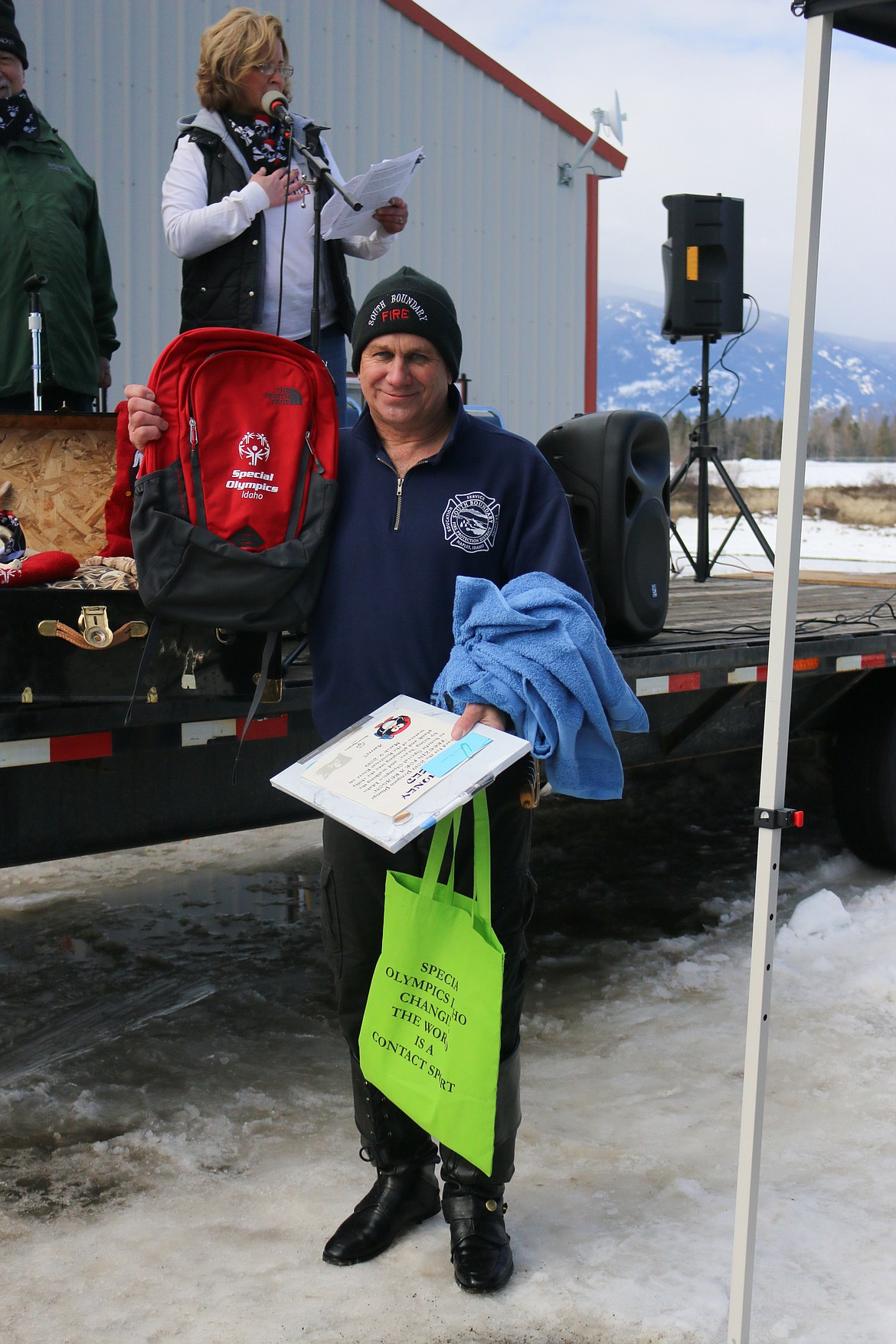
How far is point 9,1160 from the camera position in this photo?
107 inches

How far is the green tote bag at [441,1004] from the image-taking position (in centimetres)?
206

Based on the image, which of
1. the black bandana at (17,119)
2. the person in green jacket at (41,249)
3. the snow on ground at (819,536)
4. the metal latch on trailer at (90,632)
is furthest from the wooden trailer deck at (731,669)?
the snow on ground at (819,536)

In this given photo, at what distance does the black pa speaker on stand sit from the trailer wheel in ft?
4.95

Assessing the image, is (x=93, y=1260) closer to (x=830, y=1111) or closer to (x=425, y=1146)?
(x=425, y=1146)

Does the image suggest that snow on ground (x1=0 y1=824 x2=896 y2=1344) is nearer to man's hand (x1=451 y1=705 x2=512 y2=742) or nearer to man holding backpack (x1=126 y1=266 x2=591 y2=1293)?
man holding backpack (x1=126 y1=266 x2=591 y2=1293)

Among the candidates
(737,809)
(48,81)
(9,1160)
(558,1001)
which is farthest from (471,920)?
(48,81)

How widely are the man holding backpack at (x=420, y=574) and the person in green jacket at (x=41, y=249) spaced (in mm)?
1688

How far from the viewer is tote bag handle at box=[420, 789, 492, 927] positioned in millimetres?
2133

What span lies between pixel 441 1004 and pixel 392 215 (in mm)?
2062

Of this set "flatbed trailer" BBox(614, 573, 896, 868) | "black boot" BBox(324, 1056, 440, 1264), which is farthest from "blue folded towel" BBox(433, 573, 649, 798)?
"flatbed trailer" BBox(614, 573, 896, 868)

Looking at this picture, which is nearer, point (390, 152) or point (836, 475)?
point (390, 152)

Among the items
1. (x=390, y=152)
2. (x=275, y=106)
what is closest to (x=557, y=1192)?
(x=275, y=106)

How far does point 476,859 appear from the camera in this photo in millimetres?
2146

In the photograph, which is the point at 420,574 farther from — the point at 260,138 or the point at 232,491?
the point at 260,138
